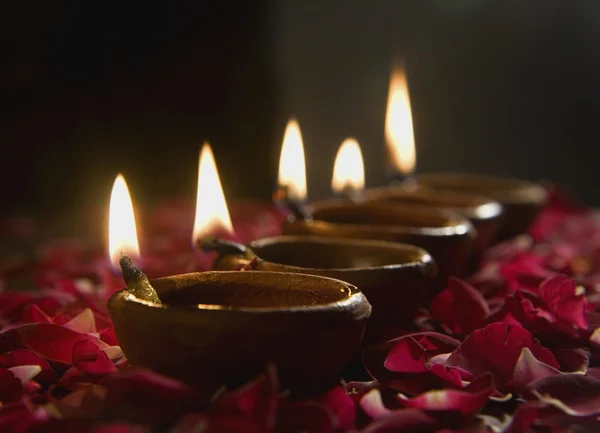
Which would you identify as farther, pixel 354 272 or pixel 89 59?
pixel 89 59

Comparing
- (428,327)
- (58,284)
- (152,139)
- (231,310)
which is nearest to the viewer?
(231,310)

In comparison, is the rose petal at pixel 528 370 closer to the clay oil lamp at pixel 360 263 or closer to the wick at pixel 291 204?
the clay oil lamp at pixel 360 263

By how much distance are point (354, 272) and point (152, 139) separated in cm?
247

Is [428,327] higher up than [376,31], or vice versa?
[376,31]

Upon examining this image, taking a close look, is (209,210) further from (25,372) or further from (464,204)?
(464,204)

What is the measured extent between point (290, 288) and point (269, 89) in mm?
2647

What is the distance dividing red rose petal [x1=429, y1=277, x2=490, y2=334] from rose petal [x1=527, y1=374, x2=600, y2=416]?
0.61 ft

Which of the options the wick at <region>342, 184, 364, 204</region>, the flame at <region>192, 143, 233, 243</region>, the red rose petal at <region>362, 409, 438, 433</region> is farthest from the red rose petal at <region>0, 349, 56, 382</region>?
the wick at <region>342, 184, 364, 204</region>

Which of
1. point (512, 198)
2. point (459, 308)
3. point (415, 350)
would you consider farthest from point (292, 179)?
point (512, 198)

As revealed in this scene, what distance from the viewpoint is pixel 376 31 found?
3.69m

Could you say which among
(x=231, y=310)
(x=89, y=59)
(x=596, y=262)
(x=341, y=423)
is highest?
(x=89, y=59)

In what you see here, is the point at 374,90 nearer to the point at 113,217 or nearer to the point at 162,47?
the point at 162,47

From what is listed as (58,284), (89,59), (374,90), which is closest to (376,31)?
(374,90)

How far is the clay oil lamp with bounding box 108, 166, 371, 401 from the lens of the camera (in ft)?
2.13
